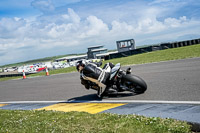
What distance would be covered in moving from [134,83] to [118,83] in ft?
1.75

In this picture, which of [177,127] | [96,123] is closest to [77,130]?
[96,123]

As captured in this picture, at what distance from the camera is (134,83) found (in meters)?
7.42

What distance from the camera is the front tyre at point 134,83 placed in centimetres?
737

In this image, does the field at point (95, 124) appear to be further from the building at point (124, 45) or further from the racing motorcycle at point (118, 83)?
the building at point (124, 45)

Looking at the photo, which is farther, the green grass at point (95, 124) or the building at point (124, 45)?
the building at point (124, 45)

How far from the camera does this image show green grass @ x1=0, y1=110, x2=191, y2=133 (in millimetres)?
4096

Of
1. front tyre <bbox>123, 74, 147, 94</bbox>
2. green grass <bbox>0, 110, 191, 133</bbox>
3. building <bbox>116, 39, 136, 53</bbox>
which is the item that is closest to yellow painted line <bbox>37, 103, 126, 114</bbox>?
green grass <bbox>0, 110, 191, 133</bbox>

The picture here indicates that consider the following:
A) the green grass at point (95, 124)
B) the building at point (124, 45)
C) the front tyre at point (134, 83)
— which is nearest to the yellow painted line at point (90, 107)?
the green grass at point (95, 124)

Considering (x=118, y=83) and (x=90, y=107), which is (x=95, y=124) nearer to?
(x=90, y=107)

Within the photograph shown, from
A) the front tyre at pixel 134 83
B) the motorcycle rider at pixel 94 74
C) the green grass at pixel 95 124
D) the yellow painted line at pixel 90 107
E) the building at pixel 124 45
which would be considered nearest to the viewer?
the green grass at pixel 95 124

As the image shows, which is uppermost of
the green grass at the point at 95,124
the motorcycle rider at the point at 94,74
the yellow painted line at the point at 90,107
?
the motorcycle rider at the point at 94,74

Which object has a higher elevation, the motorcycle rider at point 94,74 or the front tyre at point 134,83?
the motorcycle rider at point 94,74

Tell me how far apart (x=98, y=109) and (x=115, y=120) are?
1712 millimetres

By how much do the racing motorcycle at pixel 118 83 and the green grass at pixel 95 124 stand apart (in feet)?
6.78
